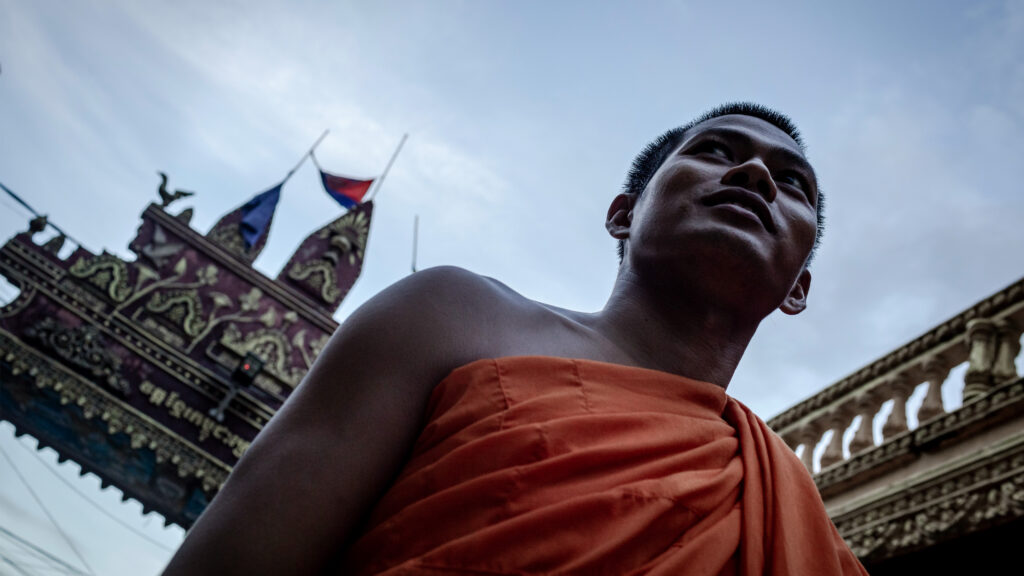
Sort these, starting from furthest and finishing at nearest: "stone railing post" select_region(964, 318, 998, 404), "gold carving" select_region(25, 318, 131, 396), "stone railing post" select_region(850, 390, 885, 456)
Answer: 1. "gold carving" select_region(25, 318, 131, 396)
2. "stone railing post" select_region(850, 390, 885, 456)
3. "stone railing post" select_region(964, 318, 998, 404)

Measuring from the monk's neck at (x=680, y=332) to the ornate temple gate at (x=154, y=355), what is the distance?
766cm

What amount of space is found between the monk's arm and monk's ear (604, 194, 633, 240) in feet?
2.34

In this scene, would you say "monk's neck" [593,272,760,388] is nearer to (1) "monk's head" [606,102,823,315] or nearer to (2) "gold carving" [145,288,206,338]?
(1) "monk's head" [606,102,823,315]

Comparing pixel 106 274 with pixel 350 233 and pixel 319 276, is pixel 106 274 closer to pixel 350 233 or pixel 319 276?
pixel 319 276

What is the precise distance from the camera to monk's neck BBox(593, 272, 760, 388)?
131cm

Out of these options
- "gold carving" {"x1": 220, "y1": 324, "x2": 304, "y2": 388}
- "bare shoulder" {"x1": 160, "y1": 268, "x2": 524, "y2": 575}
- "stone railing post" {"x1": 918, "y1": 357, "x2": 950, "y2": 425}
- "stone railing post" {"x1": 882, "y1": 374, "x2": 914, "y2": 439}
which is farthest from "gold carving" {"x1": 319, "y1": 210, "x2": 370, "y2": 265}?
"bare shoulder" {"x1": 160, "y1": 268, "x2": 524, "y2": 575}

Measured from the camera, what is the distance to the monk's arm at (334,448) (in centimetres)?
80

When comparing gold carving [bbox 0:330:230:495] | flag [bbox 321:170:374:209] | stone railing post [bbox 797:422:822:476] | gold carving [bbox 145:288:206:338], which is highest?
flag [bbox 321:170:374:209]

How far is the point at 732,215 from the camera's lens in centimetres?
130

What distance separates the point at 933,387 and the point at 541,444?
3.22 metres

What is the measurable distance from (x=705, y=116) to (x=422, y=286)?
1.17 metres

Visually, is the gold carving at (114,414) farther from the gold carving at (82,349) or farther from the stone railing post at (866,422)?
the stone railing post at (866,422)

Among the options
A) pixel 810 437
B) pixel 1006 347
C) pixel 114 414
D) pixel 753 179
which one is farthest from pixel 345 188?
pixel 753 179

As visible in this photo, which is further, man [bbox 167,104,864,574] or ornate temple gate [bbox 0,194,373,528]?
ornate temple gate [bbox 0,194,373,528]
